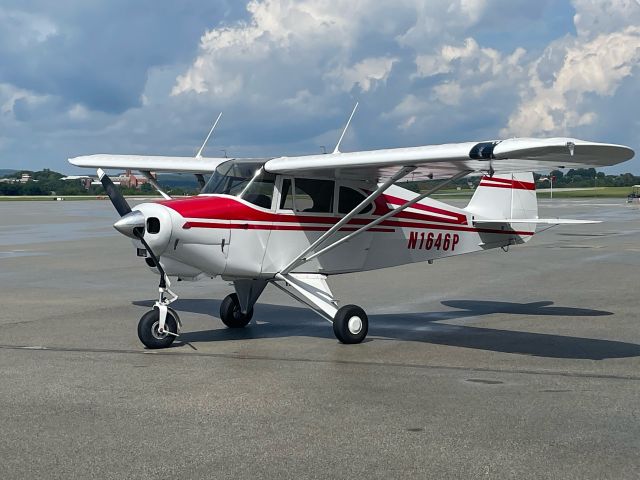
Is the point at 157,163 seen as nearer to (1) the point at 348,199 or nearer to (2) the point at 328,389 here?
(1) the point at 348,199

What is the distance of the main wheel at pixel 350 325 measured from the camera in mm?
10031

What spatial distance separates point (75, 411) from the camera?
6719 mm

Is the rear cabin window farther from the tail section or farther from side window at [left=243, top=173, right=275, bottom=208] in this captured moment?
the tail section

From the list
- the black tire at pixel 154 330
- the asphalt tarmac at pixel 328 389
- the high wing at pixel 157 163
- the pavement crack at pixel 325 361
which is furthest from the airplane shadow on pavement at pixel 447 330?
the high wing at pixel 157 163

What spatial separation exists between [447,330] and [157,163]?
498 cm

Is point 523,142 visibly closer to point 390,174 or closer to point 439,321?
point 390,174

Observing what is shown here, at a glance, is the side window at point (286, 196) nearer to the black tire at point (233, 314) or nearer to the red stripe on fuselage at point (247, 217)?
the red stripe on fuselage at point (247, 217)

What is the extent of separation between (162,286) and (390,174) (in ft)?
Answer: 10.5

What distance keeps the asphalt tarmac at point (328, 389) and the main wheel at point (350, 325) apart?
141mm

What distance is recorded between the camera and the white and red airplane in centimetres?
929

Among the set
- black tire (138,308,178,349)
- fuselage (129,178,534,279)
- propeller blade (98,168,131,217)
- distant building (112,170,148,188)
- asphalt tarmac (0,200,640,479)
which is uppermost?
distant building (112,170,148,188)

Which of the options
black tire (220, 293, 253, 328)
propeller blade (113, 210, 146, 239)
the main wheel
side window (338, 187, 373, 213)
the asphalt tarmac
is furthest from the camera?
black tire (220, 293, 253, 328)

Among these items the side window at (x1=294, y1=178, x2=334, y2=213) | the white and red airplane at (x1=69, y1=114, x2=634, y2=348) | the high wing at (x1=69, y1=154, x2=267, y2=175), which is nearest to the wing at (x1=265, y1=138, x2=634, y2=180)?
the white and red airplane at (x1=69, y1=114, x2=634, y2=348)

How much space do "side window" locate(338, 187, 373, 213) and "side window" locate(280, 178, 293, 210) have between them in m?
0.69
